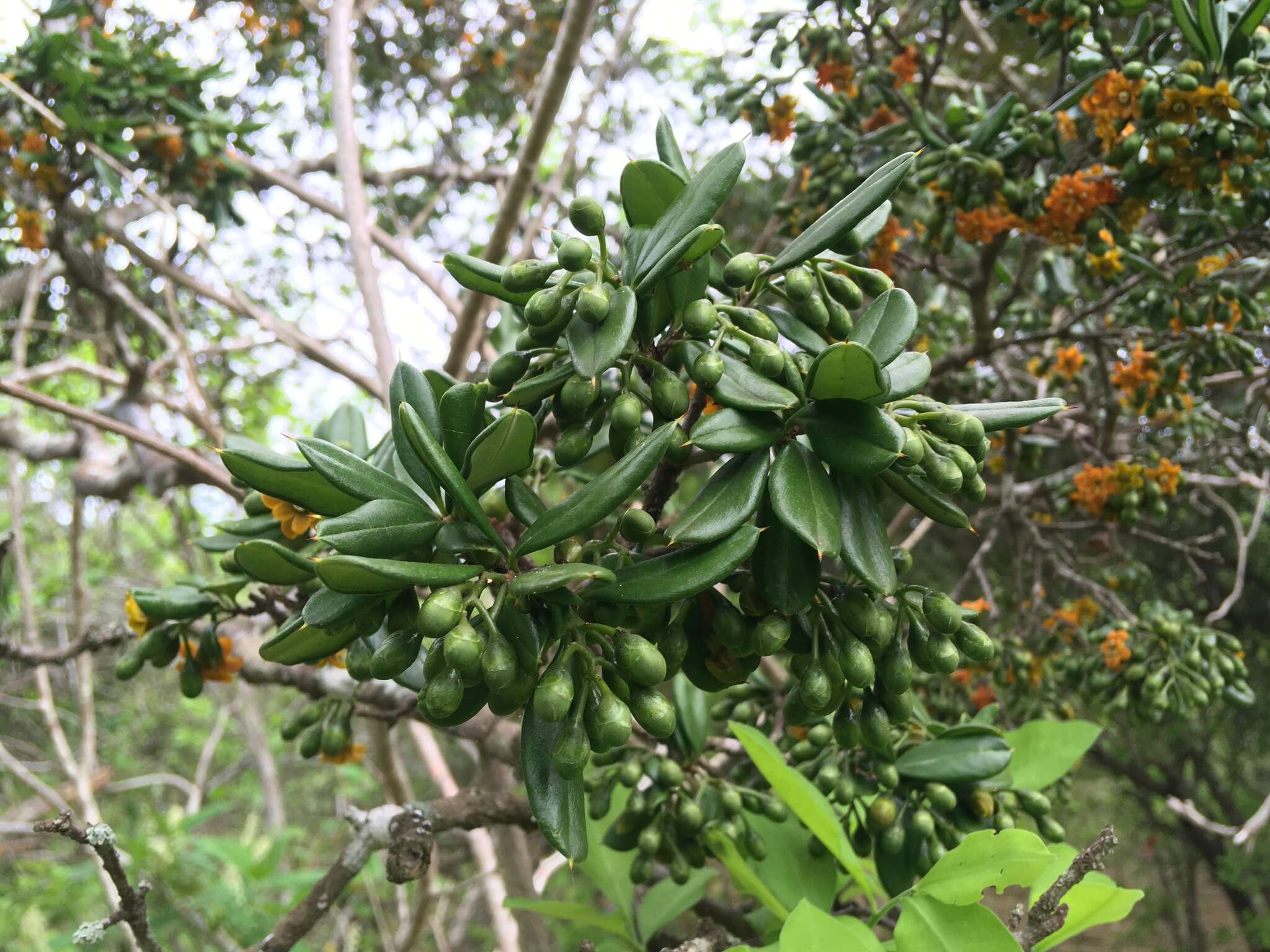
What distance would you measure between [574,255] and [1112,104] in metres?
1.43

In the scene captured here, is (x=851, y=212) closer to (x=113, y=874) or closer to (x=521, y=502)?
(x=521, y=502)

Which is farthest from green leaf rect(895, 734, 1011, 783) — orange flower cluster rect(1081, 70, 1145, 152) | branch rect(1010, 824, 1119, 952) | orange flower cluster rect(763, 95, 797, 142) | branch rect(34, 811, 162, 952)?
orange flower cluster rect(763, 95, 797, 142)

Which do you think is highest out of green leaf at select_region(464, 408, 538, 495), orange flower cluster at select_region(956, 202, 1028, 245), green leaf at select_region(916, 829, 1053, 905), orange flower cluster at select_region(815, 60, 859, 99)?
orange flower cluster at select_region(815, 60, 859, 99)

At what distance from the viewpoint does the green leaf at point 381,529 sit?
26.1 inches

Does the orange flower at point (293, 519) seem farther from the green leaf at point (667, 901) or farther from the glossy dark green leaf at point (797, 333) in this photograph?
the green leaf at point (667, 901)

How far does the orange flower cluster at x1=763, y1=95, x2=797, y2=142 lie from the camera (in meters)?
2.47

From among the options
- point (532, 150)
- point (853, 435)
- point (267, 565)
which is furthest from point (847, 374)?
point (532, 150)

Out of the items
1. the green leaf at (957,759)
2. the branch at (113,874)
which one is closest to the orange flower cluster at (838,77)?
the green leaf at (957,759)

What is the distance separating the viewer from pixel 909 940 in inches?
Answer: 34.6

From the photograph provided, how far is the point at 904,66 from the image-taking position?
88.1 inches

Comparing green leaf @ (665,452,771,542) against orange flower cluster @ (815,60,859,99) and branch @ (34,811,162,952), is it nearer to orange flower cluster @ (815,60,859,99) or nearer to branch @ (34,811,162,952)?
branch @ (34,811,162,952)

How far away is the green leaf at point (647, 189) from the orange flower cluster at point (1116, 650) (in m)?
→ 1.72

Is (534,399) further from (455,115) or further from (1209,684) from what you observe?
(455,115)

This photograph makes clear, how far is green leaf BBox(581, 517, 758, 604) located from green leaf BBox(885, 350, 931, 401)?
201 millimetres
